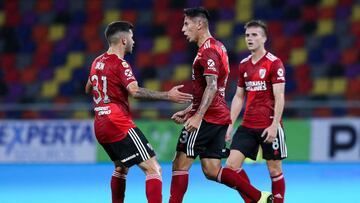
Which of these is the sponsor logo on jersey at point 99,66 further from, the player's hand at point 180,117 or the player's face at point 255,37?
the player's face at point 255,37

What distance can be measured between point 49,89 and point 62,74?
1.69 feet

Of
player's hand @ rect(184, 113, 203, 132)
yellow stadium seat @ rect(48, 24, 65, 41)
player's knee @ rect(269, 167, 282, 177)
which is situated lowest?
player's knee @ rect(269, 167, 282, 177)

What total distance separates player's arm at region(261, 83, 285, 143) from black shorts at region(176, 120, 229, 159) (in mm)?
426

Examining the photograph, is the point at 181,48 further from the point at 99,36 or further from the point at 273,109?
the point at 273,109

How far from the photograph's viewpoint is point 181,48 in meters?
19.4

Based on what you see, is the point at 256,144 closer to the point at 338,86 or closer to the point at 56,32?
the point at 338,86

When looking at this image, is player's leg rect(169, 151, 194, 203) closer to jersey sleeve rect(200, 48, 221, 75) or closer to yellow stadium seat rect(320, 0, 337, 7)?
jersey sleeve rect(200, 48, 221, 75)

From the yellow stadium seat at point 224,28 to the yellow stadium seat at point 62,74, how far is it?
364 centimetres

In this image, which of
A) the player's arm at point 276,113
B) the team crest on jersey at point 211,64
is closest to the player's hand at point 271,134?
the player's arm at point 276,113

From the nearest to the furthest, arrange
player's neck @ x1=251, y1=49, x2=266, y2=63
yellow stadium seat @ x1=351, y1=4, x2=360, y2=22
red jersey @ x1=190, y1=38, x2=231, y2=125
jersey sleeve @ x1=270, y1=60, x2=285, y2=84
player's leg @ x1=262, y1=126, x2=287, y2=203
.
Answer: red jersey @ x1=190, y1=38, x2=231, y2=125 < jersey sleeve @ x1=270, y1=60, x2=285, y2=84 < player's leg @ x1=262, y1=126, x2=287, y2=203 < player's neck @ x1=251, y1=49, x2=266, y2=63 < yellow stadium seat @ x1=351, y1=4, x2=360, y2=22

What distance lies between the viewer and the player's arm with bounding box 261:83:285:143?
7.54 m

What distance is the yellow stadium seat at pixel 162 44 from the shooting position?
19.6 meters

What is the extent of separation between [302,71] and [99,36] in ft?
16.2

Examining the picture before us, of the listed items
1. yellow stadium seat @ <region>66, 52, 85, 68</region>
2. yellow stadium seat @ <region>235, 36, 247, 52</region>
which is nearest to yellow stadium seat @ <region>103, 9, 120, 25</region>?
yellow stadium seat @ <region>66, 52, 85, 68</region>
